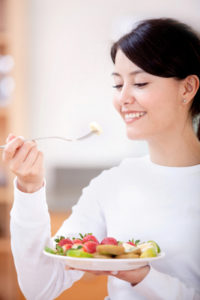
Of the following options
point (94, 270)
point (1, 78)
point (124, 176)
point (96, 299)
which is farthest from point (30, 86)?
point (94, 270)

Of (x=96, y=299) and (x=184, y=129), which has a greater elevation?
(x=184, y=129)

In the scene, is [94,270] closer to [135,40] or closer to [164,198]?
[164,198]

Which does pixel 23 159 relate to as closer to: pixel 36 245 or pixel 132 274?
pixel 36 245

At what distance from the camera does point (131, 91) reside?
1.00m

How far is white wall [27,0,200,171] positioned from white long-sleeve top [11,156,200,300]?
1.68 m

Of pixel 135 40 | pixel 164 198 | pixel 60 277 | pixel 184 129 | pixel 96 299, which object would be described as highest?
pixel 135 40

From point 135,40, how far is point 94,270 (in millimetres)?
502

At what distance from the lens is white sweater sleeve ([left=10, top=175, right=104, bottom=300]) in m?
0.94

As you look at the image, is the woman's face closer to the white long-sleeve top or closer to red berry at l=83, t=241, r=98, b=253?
the white long-sleeve top

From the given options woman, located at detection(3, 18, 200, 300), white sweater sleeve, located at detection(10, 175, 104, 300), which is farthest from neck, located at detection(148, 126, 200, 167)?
white sweater sleeve, located at detection(10, 175, 104, 300)

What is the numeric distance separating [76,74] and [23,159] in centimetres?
200

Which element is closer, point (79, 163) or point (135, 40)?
point (135, 40)

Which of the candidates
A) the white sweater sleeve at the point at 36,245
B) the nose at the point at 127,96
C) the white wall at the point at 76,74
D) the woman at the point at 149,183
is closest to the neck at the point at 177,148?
the woman at the point at 149,183

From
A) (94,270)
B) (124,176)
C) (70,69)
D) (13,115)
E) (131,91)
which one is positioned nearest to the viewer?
(94,270)
